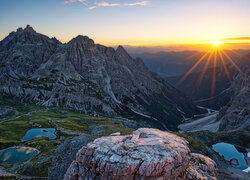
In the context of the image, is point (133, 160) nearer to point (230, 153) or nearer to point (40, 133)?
point (40, 133)

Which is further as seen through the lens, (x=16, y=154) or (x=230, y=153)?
(x=230, y=153)

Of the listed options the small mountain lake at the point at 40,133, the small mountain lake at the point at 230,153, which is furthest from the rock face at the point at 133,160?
the small mountain lake at the point at 230,153

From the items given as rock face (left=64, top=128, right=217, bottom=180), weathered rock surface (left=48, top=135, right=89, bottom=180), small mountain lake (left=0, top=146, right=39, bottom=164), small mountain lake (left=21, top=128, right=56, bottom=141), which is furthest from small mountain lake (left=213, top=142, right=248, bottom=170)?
small mountain lake (left=0, top=146, right=39, bottom=164)

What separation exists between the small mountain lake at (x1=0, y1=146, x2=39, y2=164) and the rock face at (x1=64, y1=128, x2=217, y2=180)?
37601 mm

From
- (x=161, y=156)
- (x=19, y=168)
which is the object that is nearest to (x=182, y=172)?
(x=161, y=156)

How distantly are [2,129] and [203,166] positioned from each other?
9860 cm

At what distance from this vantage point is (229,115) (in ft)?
643

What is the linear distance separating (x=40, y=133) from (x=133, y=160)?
78.0 meters

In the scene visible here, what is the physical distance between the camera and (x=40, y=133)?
92.5m

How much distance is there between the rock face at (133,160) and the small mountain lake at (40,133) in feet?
200

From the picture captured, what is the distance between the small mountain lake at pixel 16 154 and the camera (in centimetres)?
6172

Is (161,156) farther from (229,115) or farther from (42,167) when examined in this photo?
(229,115)

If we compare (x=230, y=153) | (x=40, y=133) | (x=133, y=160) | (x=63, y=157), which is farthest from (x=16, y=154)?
(x=230, y=153)

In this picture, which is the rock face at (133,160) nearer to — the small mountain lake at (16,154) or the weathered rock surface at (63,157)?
the weathered rock surface at (63,157)
